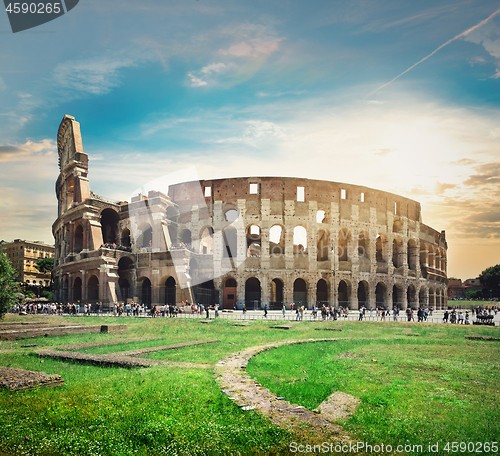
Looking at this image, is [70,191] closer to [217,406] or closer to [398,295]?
[398,295]

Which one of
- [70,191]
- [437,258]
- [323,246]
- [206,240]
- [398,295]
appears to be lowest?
[398,295]

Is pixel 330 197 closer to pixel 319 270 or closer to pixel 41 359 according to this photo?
pixel 319 270

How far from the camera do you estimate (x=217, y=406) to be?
481 centimetres

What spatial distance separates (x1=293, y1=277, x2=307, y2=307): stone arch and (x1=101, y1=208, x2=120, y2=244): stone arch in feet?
73.9

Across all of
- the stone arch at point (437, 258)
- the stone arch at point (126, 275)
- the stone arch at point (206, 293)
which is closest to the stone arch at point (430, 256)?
the stone arch at point (437, 258)

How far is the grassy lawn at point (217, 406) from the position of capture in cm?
379

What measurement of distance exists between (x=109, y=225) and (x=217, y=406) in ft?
138

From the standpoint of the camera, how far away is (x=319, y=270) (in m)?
36.4

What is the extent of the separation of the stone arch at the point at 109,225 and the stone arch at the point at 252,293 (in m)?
17.4

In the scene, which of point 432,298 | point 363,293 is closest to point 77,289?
point 363,293

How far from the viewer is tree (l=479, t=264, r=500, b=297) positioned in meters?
77.6

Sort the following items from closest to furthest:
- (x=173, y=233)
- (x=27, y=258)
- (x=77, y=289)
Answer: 1. (x=173, y=233)
2. (x=77, y=289)
3. (x=27, y=258)

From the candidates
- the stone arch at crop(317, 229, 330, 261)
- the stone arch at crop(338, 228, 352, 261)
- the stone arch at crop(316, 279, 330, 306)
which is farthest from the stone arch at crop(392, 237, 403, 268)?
the stone arch at crop(316, 279, 330, 306)

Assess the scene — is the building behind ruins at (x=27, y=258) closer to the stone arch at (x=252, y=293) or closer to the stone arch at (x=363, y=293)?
the stone arch at (x=252, y=293)
